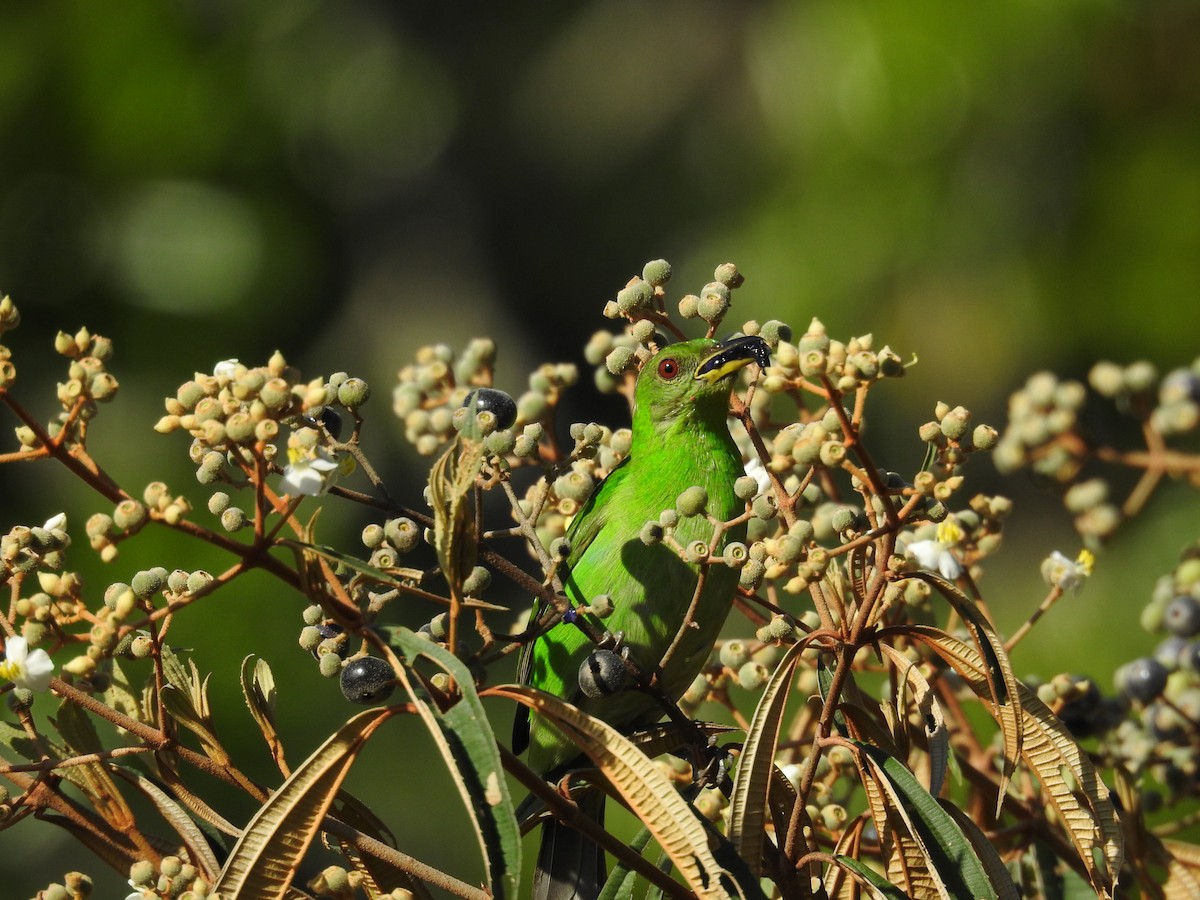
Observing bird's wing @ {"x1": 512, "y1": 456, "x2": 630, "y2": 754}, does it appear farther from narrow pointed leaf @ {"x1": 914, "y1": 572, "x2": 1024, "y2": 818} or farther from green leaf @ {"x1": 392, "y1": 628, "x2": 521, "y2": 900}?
green leaf @ {"x1": 392, "y1": 628, "x2": 521, "y2": 900}

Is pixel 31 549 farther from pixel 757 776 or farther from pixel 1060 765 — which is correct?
pixel 1060 765

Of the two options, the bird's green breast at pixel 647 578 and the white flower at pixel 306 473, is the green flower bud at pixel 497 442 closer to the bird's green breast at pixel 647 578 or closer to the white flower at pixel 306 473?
the white flower at pixel 306 473

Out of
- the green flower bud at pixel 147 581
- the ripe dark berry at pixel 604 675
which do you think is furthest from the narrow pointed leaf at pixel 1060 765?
the green flower bud at pixel 147 581

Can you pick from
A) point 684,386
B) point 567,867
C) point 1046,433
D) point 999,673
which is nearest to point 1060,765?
point 999,673

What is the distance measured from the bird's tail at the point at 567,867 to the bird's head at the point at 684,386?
0.79 metres

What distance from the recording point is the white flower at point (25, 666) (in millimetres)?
1326

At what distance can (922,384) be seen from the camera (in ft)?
26.4

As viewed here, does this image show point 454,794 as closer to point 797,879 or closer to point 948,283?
point 948,283

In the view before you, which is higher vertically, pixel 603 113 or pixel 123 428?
pixel 603 113

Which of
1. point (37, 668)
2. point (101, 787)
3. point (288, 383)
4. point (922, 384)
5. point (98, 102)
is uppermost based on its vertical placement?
point (98, 102)

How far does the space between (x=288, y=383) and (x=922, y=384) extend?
713cm

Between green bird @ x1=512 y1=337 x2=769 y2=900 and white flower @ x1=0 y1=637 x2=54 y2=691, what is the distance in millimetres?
946

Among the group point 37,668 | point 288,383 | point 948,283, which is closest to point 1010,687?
point 288,383

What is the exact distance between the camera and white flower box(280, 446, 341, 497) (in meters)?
1.32
